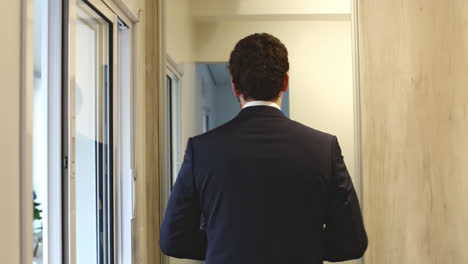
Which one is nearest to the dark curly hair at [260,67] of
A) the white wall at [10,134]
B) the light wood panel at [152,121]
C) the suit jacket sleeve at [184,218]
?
the suit jacket sleeve at [184,218]

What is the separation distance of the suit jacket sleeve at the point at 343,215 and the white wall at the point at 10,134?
73 cm

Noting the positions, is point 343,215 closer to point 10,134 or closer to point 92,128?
point 10,134

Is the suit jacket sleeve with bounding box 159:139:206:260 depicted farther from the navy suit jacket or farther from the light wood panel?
the light wood panel

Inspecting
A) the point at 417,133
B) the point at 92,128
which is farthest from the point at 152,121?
the point at 417,133

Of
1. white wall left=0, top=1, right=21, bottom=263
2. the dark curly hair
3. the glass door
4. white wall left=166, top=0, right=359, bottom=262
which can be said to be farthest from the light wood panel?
white wall left=0, top=1, right=21, bottom=263

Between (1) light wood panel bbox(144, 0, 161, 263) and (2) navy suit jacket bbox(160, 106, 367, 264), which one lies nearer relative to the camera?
(2) navy suit jacket bbox(160, 106, 367, 264)

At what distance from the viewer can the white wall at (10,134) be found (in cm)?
91

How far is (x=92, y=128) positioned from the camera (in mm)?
1732

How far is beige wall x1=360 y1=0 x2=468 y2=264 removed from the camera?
2211 millimetres

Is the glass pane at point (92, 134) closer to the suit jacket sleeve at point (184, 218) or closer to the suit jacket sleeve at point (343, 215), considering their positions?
the suit jacket sleeve at point (184, 218)

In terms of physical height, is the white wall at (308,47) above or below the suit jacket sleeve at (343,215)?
above

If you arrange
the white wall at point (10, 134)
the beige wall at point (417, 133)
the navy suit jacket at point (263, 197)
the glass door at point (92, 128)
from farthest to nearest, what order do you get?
the beige wall at point (417, 133), the glass door at point (92, 128), the navy suit jacket at point (263, 197), the white wall at point (10, 134)

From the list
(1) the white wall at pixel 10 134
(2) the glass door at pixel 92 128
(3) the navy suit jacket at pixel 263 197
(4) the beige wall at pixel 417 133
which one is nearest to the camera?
(1) the white wall at pixel 10 134

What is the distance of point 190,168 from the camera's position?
117cm
